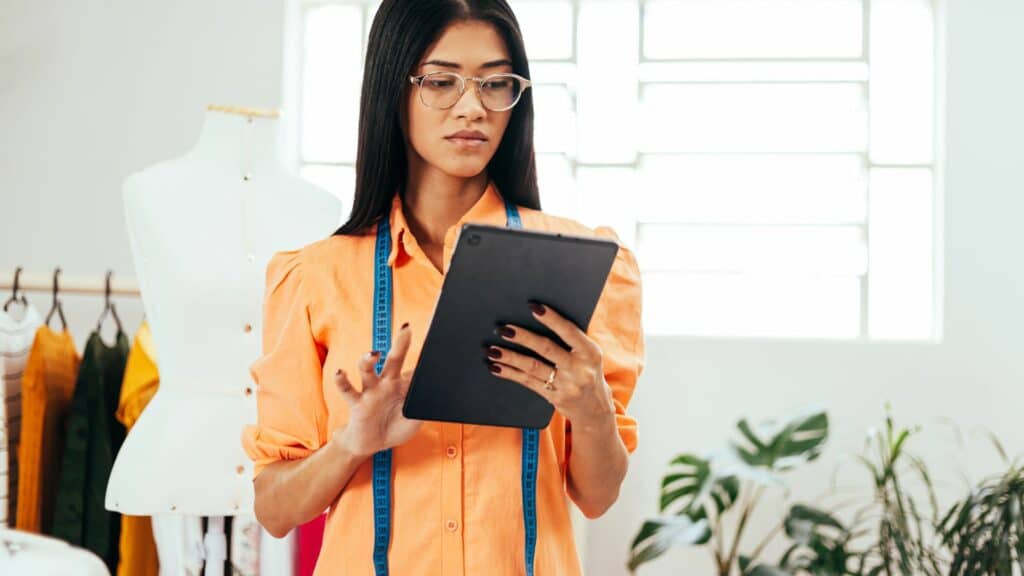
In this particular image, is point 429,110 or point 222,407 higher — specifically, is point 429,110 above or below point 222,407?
above

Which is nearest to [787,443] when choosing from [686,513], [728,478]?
[728,478]

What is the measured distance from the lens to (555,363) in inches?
41.4

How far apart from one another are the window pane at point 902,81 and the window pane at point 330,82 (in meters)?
1.71

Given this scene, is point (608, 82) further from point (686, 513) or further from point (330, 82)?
point (686, 513)

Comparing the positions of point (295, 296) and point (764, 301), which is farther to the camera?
point (764, 301)

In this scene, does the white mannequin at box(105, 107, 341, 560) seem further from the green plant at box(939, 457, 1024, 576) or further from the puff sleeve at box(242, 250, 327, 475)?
the green plant at box(939, 457, 1024, 576)

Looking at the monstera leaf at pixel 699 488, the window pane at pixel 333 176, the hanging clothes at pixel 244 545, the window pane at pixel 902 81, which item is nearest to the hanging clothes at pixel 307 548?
the hanging clothes at pixel 244 545

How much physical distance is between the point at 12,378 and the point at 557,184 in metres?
1.84

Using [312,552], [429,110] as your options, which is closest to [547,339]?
[429,110]

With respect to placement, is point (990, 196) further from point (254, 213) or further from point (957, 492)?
point (254, 213)

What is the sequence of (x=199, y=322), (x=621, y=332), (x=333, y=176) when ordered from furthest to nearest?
1. (x=333, y=176)
2. (x=199, y=322)
3. (x=621, y=332)

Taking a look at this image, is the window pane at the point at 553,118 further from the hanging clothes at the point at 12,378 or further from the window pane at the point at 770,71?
the hanging clothes at the point at 12,378

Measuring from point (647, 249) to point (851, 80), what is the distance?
0.86 m

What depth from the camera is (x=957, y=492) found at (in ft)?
11.1
